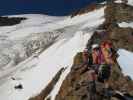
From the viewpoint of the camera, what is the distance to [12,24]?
9819 centimetres

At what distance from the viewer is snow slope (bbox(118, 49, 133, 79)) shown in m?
36.1

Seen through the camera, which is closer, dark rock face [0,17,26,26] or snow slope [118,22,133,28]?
snow slope [118,22,133,28]

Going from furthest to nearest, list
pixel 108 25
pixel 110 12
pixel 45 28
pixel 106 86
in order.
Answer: pixel 45 28 → pixel 110 12 → pixel 108 25 → pixel 106 86

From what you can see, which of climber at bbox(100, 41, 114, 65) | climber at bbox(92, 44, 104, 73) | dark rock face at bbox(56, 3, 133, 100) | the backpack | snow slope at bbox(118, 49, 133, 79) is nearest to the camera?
dark rock face at bbox(56, 3, 133, 100)

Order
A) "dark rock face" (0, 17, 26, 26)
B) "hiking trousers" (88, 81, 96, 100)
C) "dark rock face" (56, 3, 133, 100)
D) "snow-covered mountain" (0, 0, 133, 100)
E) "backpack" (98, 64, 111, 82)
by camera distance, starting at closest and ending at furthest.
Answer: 1. "hiking trousers" (88, 81, 96, 100)
2. "dark rock face" (56, 3, 133, 100)
3. "backpack" (98, 64, 111, 82)
4. "snow-covered mountain" (0, 0, 133, 100)
5. "dark rock face" (0, 17, 26, 26)

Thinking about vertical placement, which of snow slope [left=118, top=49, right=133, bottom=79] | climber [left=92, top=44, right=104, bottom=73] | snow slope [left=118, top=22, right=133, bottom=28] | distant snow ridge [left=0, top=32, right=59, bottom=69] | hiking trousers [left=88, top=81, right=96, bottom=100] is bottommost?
distant snow ridge [left=0, top=32, right=59, bottom=69]

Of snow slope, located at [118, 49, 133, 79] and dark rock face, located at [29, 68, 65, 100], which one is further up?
snow slope, located at [118, 49, 133, 79]

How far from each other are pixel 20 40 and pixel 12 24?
83.4 ft

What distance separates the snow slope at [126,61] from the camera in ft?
119

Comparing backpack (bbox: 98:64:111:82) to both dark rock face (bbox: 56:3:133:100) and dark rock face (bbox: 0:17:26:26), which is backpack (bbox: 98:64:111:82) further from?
dark rock face (bbox: 0:17:26:26)

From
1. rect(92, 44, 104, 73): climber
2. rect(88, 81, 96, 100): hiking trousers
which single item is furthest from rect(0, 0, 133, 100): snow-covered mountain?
rect(88, 81, 96, 100): hiking trousers

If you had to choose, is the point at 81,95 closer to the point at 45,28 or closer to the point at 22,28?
the point at 45,28

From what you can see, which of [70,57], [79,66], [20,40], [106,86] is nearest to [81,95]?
[106,86]

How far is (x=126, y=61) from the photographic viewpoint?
38.0 meters
